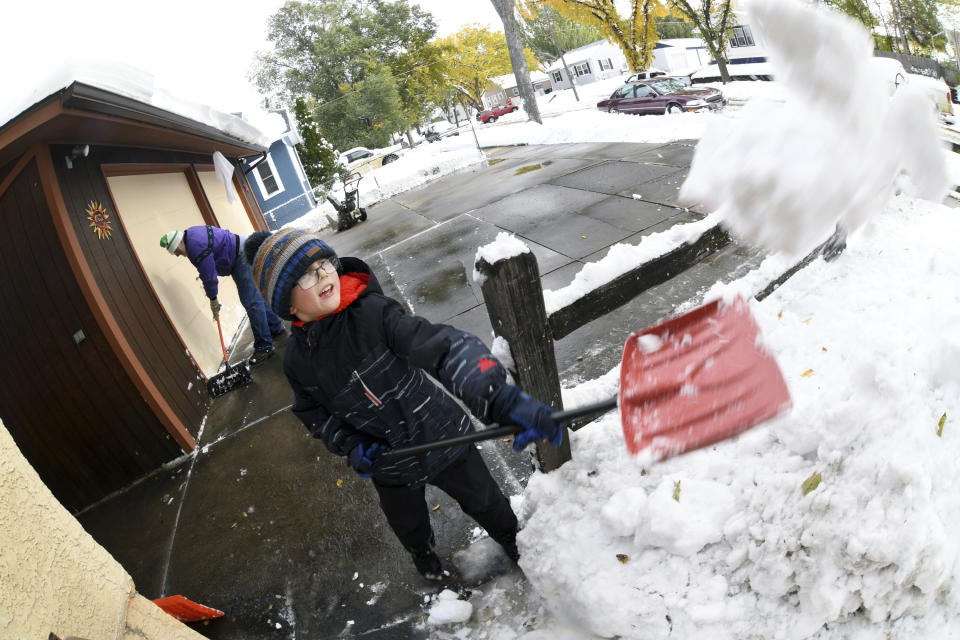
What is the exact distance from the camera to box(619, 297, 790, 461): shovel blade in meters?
1.53

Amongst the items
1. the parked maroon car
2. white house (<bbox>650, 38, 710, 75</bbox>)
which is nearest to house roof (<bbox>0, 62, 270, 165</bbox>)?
the parked maroon car

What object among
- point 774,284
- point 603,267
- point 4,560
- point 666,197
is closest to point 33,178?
point 4,560

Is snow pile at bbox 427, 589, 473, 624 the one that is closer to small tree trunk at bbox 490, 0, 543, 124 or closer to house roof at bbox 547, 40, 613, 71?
small tree trunk at bbox 490, 0, 543, 124

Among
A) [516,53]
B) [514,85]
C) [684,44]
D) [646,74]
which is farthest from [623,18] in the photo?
[514,85]

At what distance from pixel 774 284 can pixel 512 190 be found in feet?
20.8

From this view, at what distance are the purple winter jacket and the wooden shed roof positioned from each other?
1085 mm

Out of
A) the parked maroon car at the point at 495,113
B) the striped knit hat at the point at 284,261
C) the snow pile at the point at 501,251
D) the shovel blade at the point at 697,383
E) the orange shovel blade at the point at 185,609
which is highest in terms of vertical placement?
the parked maroon car at the point at 495,113

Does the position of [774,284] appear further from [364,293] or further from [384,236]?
[384,236]

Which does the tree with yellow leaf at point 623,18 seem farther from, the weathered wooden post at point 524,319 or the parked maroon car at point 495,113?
the weathered wooden post at point 524,319

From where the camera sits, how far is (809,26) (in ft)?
4.53

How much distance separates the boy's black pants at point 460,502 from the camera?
2023 millimetres

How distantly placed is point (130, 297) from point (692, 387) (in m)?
4.81

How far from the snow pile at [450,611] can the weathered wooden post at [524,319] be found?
2.39 feet

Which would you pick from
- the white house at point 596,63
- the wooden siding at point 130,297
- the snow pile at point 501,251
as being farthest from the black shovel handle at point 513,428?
the white house at point 596,63
